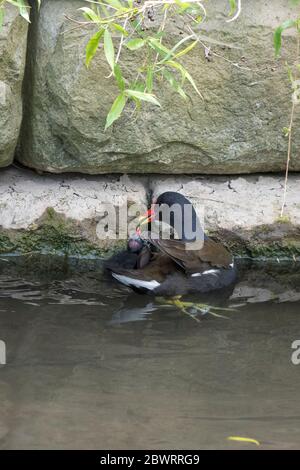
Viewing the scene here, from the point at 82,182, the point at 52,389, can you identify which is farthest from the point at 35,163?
the point at 52,389

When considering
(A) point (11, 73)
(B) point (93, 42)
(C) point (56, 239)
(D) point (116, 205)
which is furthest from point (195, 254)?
(B) point (93, 42)

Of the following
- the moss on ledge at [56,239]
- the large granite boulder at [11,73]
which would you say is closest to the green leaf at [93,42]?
the large granite boulder at [11,73]

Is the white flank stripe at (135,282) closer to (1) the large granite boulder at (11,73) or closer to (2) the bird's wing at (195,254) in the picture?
(2) the bird's wing at (195,254)

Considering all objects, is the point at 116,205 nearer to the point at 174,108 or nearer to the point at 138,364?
the point at 174,108

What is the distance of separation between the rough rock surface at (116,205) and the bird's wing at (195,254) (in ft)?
0.76

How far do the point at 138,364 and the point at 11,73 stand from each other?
68.9 inches

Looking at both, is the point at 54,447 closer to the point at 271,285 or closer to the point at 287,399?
the point at 287,399

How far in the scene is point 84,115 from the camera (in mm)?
4965

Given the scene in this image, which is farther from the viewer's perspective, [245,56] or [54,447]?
[245,56]

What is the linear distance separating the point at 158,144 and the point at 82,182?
20.9 inches

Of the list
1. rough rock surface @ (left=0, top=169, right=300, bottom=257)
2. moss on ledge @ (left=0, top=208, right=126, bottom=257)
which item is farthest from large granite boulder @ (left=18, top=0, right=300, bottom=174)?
moss on ledge @ (left=0, top=208, right=126, bottom=257)

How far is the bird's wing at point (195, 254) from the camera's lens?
498 centimetres

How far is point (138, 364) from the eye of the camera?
3967 mm

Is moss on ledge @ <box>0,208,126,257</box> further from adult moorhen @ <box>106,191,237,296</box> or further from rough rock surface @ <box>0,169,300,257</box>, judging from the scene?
adult moorhen @ <box>106,191,237,296</box>
